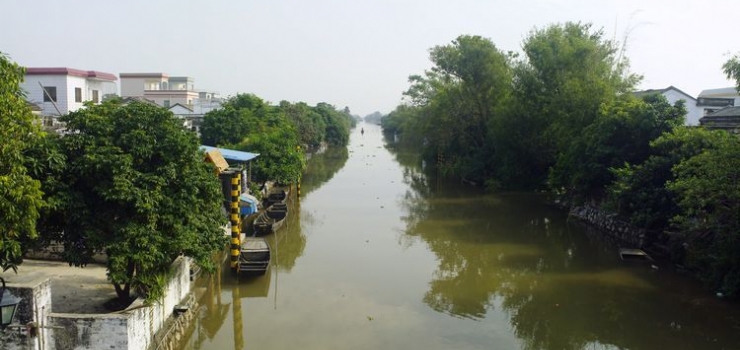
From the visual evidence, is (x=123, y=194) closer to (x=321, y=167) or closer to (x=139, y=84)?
(x=321, y=167)

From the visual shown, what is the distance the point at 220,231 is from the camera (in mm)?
12367

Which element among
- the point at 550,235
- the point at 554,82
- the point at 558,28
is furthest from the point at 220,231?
the point at 558,28

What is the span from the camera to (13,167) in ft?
26.0

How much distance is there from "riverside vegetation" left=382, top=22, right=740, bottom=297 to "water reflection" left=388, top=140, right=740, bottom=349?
4.42 feet

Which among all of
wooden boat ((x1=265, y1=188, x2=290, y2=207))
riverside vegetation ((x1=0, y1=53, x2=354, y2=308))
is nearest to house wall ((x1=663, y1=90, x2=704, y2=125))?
wooden boat ((x1=265, y1=188, x2=290, y2=207))

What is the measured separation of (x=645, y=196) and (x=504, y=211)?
1022cm

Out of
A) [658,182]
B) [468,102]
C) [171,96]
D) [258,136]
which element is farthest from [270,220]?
[171,96]

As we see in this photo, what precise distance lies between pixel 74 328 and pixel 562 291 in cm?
1212

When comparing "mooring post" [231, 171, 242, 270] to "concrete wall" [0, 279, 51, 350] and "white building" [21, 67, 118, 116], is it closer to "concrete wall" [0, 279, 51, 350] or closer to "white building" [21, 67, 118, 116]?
"concrete wall" [0, 279, 51, 350]

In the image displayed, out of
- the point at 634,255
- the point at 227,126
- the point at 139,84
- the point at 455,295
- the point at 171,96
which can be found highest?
the point at 139,84

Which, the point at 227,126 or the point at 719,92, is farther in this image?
the point at 719,92

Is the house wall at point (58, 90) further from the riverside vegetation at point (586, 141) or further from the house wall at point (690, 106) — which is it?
the house wall at point (690, 106)

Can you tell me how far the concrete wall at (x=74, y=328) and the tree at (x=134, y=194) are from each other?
65cm

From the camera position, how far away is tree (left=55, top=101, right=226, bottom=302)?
32.7 feet
